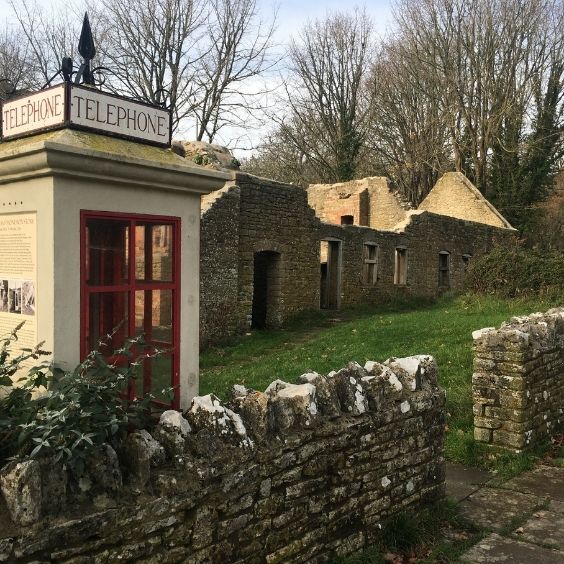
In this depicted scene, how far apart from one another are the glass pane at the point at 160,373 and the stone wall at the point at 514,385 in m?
4.07

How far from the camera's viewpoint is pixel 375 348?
1116cm

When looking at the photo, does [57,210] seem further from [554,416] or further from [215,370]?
[215,370]

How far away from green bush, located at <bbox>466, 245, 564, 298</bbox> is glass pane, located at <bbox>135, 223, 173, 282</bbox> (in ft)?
46.2

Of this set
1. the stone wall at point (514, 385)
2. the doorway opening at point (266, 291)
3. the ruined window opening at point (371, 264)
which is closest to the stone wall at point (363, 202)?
the ruined window opening at point (371, 264)

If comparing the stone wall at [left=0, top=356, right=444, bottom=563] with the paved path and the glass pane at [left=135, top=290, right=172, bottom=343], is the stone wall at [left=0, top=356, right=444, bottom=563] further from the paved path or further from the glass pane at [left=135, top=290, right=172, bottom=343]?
the glass pane at [left=135, top=290, right=172, bottom=343]

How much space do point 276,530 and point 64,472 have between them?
1461mm

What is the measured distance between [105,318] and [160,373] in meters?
0.52

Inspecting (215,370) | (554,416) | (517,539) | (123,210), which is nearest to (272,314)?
(215,370)

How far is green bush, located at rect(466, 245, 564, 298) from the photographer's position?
15664mm

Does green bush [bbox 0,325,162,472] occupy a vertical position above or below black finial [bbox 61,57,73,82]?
below

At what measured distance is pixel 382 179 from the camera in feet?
83.0

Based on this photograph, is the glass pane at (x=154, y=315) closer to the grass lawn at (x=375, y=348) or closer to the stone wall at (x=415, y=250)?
the grass lawn at (x=375, y=348)

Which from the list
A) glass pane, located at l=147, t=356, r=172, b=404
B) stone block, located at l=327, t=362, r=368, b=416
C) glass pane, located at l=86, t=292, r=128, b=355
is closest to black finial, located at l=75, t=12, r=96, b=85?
glass pane, located at l=86, t=292, r=128, b=355

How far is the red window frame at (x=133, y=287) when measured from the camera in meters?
3.14
